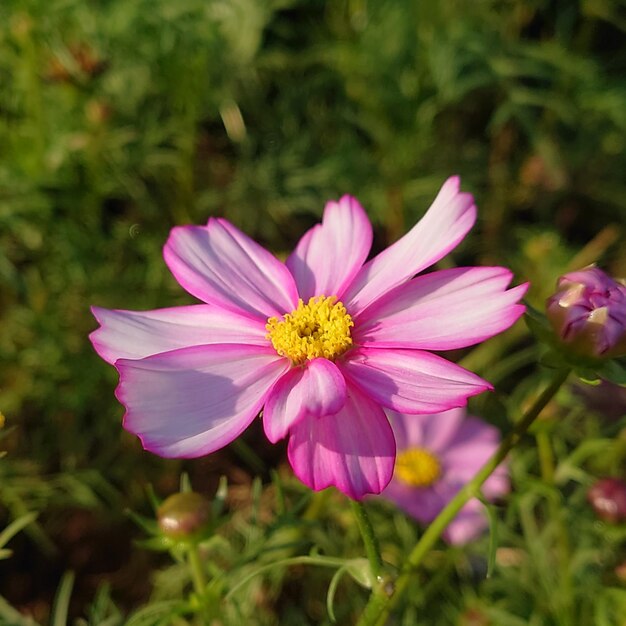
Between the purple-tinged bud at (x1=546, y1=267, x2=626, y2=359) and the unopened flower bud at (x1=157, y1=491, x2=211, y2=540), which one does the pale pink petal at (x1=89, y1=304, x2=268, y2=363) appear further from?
the purple-tinged bud at (x1=546, y1=267, x2=626, y2=359)

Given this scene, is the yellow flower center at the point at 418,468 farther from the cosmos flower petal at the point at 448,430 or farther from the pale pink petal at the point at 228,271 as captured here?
the pale pink petal at the point at 228,271

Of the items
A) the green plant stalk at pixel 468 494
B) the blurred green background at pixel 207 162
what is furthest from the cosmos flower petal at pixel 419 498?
the green plant stalk at pixel 468 494

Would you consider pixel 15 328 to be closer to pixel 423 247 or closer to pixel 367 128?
pixel 367 128

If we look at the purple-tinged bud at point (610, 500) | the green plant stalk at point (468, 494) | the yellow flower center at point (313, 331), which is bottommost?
the purple-tinged bud at point (610, 500)

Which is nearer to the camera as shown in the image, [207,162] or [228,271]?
[228,271]

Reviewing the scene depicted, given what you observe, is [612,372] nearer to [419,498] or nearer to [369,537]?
[369,537]

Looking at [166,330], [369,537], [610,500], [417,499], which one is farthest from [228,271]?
[417,499]
